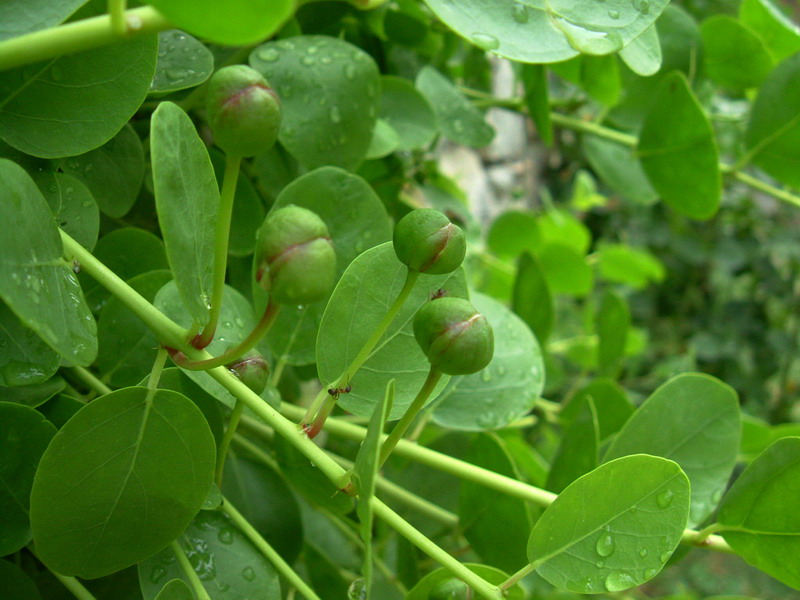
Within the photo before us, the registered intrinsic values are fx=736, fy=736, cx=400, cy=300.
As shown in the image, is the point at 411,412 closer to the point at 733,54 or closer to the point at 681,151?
the point at 681,151

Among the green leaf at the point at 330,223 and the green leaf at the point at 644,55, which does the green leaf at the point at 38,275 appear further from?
the green leaf at the point at 644,55

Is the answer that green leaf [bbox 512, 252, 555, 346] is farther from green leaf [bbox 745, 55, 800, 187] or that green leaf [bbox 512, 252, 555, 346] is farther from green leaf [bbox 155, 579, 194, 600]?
green leaf [bbox 155, 579, 194, 600]

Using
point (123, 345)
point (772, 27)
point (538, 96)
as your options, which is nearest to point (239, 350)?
point (123, 345)

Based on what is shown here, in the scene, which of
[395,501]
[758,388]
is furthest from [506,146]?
[395,501]

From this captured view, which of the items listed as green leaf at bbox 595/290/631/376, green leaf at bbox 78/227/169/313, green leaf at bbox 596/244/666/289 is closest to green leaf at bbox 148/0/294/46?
green leaf at bbox 78/227/169/313

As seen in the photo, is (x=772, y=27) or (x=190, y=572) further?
(x=772, y=27)

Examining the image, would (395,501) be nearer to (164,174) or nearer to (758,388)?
(164,174)
